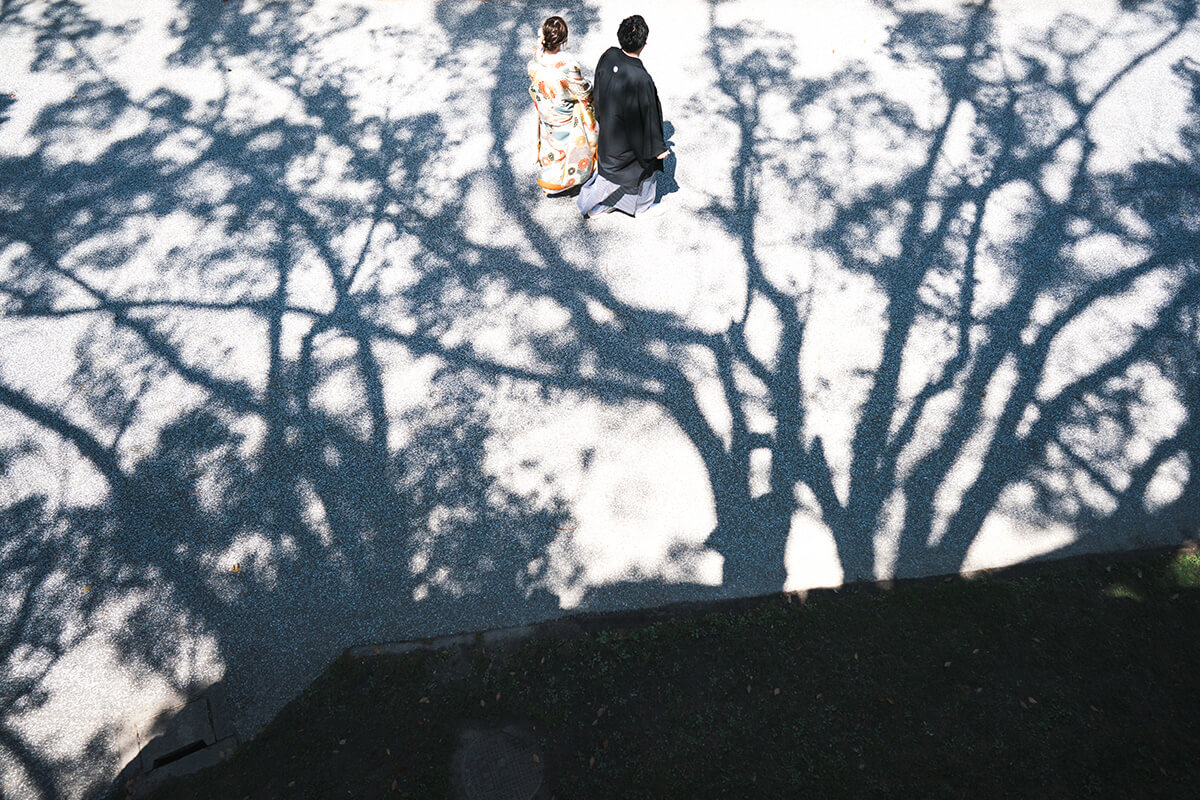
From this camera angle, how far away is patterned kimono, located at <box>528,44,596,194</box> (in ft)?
16.9

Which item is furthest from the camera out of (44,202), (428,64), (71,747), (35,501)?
(428,64)

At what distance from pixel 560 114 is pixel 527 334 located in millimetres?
1733

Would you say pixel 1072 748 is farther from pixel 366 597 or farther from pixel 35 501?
pixel 35 501

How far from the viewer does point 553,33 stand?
4926 millimetres

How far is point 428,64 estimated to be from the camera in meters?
7.38

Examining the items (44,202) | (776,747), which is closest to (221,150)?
(44,202)

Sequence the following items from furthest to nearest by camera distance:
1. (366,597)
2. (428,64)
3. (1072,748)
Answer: (428,64) < (366,597) < (1072,748)

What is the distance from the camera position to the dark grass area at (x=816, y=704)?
375cm

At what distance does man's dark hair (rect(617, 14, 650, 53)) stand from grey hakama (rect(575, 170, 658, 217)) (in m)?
1.10

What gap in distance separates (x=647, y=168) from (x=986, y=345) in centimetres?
303

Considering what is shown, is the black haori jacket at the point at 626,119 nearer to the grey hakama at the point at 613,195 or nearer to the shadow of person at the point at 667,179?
the grey hakama at the point at 613,195

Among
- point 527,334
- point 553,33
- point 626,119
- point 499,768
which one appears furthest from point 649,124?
point 499,768

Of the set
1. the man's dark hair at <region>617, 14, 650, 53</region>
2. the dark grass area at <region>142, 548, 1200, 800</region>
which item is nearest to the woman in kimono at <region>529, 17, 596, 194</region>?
the man's dark hair at <region>617, 14, 650, 53</region>

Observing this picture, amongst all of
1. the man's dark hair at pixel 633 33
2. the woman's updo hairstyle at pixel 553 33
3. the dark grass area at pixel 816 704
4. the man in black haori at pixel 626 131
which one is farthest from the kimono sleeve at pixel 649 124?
the dark grass area at pixel 816 704
